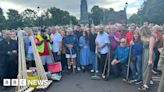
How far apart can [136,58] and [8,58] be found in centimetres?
454

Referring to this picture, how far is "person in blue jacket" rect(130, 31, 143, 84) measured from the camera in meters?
10.1

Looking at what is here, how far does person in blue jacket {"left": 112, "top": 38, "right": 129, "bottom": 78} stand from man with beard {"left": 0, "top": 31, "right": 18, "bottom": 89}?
363cm

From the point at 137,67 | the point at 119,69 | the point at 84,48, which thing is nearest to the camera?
the point at 137,67

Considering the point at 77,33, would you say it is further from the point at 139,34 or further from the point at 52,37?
the point at 139,34

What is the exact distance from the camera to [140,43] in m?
10.1

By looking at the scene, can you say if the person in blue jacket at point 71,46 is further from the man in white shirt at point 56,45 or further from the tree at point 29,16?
the tree at point 29,16

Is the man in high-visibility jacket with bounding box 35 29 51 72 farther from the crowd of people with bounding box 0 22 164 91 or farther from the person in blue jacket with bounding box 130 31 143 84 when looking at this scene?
the person in blue jacket with bounding box 130 31 143 84

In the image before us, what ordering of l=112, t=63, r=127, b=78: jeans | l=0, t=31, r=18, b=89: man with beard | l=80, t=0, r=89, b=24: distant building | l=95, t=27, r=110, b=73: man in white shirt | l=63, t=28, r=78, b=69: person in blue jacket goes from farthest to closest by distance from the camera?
l=80, t=0, r=89, b=24: distant building → l=63, t=28, r=78, b=69: person in blue jacket → l=95, t=27, r=110, b=73: man in white shirt → l=112, t=63, r=127, b=78: jeans → l=0, t=31, r=18, b=89: man with beard

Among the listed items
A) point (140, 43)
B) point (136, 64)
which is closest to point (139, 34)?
point (140, 43)

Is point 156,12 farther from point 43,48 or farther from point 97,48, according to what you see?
point 43,48

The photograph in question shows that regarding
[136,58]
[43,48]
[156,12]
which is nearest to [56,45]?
[43,48]

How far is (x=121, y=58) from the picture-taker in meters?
10.8

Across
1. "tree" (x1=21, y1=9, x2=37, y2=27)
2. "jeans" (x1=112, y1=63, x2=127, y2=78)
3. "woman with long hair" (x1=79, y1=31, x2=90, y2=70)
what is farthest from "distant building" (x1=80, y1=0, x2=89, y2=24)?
"jeans" (x1=112, y1=63, x2=127, y2=78)

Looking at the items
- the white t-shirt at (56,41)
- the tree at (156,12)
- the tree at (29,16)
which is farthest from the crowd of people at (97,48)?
the tree at (29,16)
